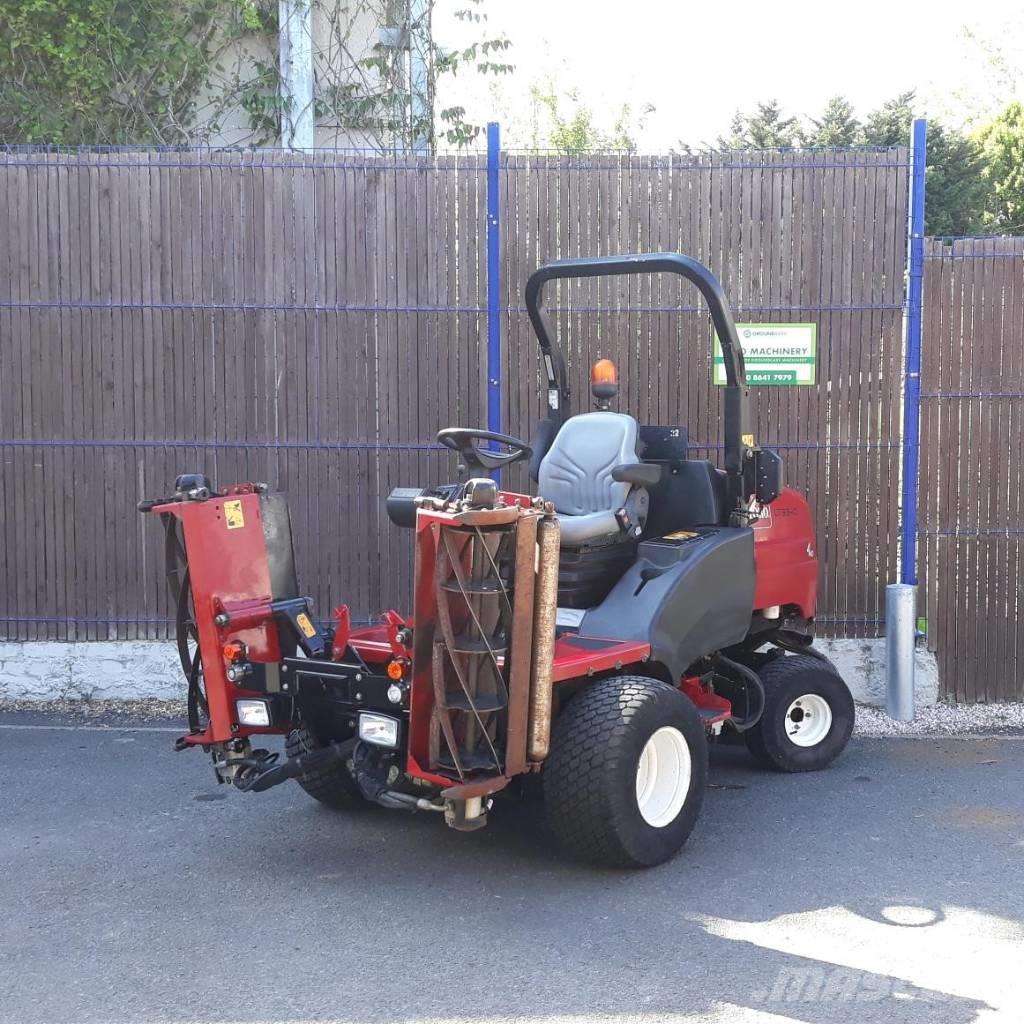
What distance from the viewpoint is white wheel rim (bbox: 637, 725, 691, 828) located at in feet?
16.9

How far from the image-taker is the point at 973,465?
7.88 m

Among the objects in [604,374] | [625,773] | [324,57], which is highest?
[324,57]

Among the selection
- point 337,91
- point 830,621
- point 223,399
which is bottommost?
point 830,621

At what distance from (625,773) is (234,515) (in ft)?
6.06

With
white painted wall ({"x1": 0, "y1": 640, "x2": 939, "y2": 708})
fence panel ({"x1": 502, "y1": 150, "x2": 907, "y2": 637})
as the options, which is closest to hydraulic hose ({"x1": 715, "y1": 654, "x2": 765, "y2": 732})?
fence panel ({"x1": 502, "y1": 150, "x2": 907, "y2": 637})

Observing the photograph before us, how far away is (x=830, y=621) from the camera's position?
7973 mm

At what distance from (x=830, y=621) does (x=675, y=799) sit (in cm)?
308

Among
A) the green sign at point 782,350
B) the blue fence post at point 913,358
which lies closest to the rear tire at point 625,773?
the blue fence post at point 913,358

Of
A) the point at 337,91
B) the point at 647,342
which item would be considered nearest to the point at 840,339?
the point at 647,342

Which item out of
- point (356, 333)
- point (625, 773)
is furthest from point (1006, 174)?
point (625, 773)

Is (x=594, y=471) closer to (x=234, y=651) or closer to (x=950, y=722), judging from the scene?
(x=234, y=651)

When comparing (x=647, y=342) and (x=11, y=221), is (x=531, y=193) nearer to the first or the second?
(x=647, y=342)

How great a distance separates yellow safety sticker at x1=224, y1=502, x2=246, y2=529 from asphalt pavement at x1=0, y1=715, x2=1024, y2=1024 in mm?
1363

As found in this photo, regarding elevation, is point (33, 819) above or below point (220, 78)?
below
